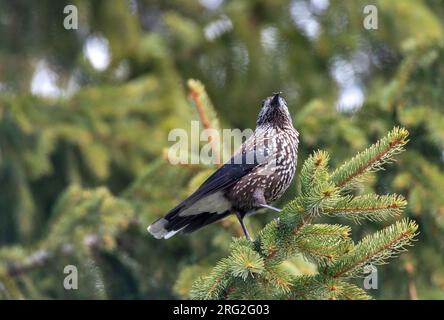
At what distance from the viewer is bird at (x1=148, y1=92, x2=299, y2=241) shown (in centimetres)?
427

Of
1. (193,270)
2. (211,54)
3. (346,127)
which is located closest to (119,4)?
(211,54)

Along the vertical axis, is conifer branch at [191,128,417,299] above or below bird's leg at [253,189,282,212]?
below

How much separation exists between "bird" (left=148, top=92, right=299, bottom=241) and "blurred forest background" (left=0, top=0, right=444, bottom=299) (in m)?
0.28

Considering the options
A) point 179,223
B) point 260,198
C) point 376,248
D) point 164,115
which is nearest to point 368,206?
point 376,248

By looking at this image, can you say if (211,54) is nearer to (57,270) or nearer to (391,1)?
(391,1)

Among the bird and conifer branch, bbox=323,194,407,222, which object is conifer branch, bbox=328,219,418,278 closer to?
conifer branch, bbox=323,194,407,222

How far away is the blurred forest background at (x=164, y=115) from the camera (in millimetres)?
4957

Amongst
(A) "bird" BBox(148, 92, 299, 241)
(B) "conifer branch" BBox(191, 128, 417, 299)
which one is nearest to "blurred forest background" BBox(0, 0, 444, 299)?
(A) "bird" BBox(148, 92, 299, 241)

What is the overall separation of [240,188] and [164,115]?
9.21 ft

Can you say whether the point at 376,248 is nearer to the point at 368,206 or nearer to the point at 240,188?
the point at 368,206

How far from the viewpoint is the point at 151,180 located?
5.09m

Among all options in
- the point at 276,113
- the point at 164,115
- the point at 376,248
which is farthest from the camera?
the point at 164,115

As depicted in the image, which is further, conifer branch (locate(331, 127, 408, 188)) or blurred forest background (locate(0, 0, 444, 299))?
blurred forest background (locate(0, 0, 444, 299))

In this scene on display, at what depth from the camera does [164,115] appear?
23.1 feet
